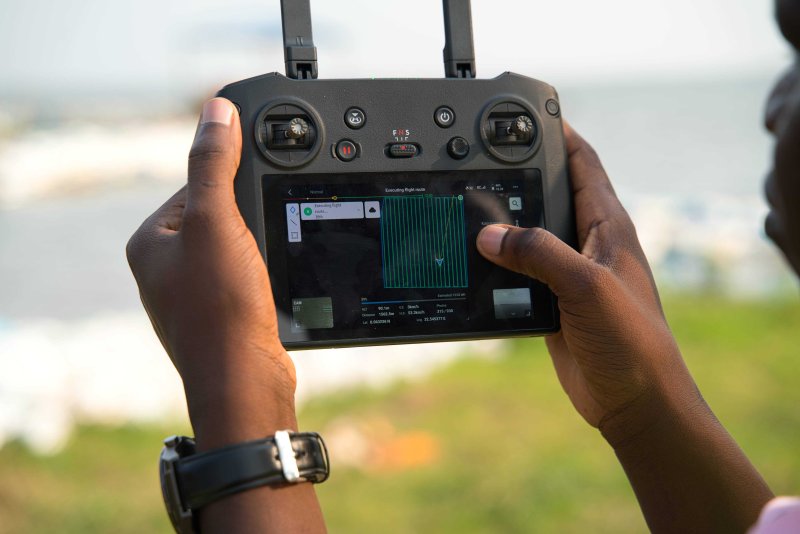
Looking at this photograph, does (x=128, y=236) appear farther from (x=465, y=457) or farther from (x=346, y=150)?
(x=346, y=150)

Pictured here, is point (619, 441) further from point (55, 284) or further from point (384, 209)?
point (55, 284)

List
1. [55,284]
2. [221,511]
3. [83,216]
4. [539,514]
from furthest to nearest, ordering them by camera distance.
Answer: [83,216], [55,284], [539,514], [221,511]

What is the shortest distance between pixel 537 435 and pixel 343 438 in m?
1.06

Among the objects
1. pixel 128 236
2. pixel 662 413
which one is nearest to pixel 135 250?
pixel 662 413

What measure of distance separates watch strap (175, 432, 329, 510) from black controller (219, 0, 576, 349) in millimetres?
335

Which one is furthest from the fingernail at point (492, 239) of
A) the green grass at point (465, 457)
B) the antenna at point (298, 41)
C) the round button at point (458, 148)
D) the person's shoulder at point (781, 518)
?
the green grass at point (465, 457)

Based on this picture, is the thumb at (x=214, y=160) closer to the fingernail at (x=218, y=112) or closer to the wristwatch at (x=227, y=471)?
the fingernail at (x=218, y=112)

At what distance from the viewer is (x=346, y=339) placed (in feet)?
4.72

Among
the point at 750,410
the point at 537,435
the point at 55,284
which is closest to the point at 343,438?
the point at 537,435

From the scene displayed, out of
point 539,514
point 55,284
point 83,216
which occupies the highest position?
point 83,216

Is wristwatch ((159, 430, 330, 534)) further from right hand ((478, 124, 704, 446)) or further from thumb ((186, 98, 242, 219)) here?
right hand ((478, 124, 704, 446))

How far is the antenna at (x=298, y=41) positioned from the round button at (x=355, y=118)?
78mm

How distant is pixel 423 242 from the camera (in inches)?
57.9

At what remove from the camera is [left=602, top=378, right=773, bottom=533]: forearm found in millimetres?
1271
